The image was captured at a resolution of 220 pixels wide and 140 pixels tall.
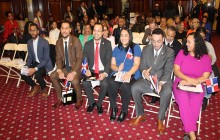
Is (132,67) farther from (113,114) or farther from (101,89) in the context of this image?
(113,114)

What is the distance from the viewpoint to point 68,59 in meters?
4.30

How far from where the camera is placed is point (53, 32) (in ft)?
23.3

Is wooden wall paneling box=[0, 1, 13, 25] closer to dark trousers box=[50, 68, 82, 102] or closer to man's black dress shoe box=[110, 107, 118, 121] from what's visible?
dark trousers box=[50, 68, 82, 102]

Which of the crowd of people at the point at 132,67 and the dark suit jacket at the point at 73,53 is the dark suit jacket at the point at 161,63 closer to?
the crowd of people at the point at 132,67

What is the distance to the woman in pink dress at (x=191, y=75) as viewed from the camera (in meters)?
3.20

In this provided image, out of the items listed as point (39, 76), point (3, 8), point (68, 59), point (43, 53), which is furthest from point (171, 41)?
point (3, 8)

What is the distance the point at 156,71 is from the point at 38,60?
2.54 metres

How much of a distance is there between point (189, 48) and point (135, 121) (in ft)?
4.66

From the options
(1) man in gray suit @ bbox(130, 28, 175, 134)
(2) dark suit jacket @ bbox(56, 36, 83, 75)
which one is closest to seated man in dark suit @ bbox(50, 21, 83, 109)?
(2) dark suit jacket @ bbox(56, 36, 83, 75)

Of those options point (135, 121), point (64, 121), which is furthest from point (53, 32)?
point (135, 121)

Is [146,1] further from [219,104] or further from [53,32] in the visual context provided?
[219,104]

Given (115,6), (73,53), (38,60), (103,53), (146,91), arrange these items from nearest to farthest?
(146,91)
(103,53)
(73,53)
(38,60)
(115,6)

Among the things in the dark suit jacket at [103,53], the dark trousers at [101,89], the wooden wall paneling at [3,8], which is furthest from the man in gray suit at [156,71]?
the wooden wall paneling at [3,8]

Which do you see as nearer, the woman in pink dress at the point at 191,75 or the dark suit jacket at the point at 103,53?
the woman in pink dress at the point at 191,75
